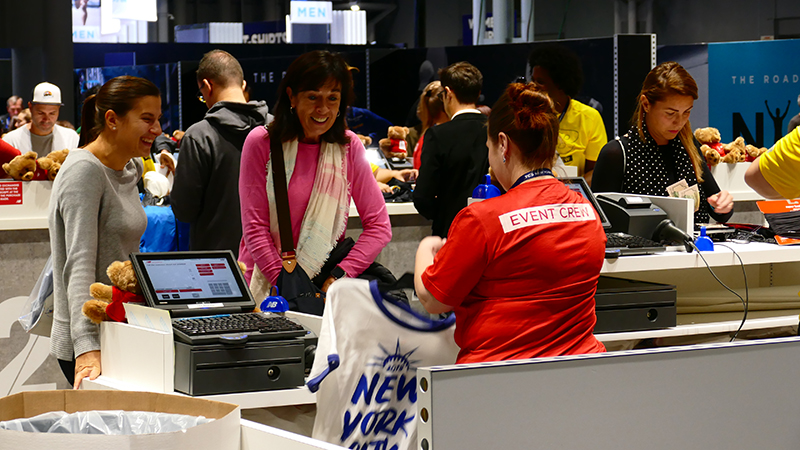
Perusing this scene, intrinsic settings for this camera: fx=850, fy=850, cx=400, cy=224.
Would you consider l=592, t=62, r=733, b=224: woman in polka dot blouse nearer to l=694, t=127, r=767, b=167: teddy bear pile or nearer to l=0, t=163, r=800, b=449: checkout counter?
l=0, t=163, r=800, b=449: checkout counter

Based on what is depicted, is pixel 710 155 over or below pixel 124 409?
over

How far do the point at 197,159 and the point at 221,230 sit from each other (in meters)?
0.28

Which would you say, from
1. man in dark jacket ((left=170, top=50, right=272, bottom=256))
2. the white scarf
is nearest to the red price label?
man in dark jacket ((left=170, top=50, right=272, bottom=256))

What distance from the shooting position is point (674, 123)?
3.23 m

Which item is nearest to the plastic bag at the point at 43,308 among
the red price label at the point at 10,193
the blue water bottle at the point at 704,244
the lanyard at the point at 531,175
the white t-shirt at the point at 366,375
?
the white t-shirt at the point at 366,375

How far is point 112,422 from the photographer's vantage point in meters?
1.60

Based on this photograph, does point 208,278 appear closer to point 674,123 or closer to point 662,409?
point 662,409

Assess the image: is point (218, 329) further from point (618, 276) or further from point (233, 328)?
point (618, 276)

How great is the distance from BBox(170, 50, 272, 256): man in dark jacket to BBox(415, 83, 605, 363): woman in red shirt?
1.46m

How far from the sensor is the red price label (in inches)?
155

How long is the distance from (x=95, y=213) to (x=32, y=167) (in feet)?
6.73

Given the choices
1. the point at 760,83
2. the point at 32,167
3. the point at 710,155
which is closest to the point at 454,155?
the point at 710,155

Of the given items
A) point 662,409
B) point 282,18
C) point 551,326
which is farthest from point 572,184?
point 282,18

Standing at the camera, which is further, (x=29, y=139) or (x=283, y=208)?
(x=29, y=139)
